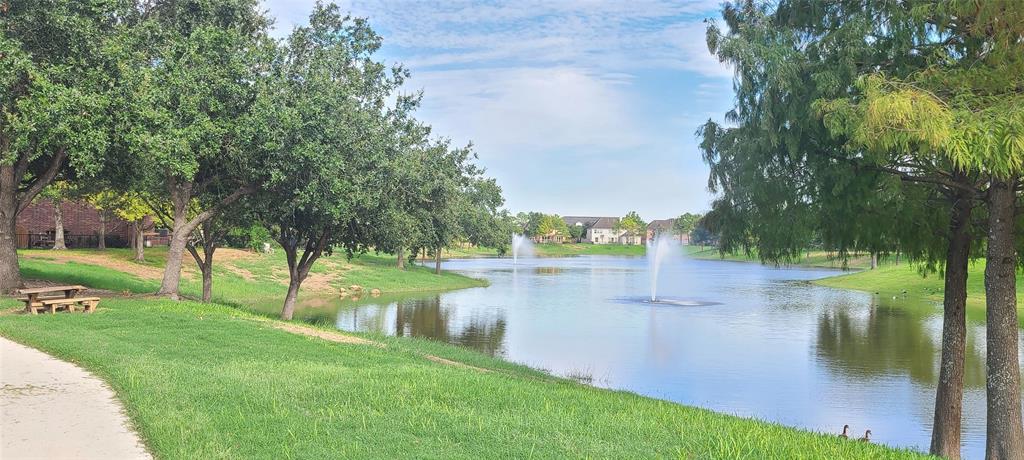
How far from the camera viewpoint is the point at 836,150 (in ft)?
33.0

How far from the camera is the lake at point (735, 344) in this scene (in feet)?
55.3

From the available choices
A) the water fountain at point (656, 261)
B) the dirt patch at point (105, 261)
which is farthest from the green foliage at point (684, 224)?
the dirt patch at point (105, 261)

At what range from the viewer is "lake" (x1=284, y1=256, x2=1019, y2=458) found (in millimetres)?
16844

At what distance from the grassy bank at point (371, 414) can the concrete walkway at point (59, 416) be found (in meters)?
0.24

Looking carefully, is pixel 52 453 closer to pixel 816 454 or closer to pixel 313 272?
pixel 816 454

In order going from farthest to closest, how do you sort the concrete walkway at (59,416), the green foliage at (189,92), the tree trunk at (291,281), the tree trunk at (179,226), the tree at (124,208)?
1. the tree at (124,208)
2. the tree trunk at (291,281)
3. the tree trunk at (179,226)
4. the green foliage at (189,92)
5. the concrete walkway at (59,416)

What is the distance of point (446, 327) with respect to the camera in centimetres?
2952

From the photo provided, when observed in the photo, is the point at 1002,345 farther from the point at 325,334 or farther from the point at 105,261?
the point at 105,261

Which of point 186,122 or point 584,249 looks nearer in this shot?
point 186,122

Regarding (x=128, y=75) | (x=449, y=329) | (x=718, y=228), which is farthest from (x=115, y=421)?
(x=449, y=329)

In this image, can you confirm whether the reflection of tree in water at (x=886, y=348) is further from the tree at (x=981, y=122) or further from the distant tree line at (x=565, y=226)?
the distant tree line at (x=565, y=226)

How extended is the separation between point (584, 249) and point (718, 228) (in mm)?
142073

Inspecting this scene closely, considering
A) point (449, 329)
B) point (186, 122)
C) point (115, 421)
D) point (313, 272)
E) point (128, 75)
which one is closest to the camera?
point (115, 421)

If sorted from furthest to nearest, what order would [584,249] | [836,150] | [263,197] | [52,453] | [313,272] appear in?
[584,249] < [313,272] < [263,197] < [836,150] < [52,453]
